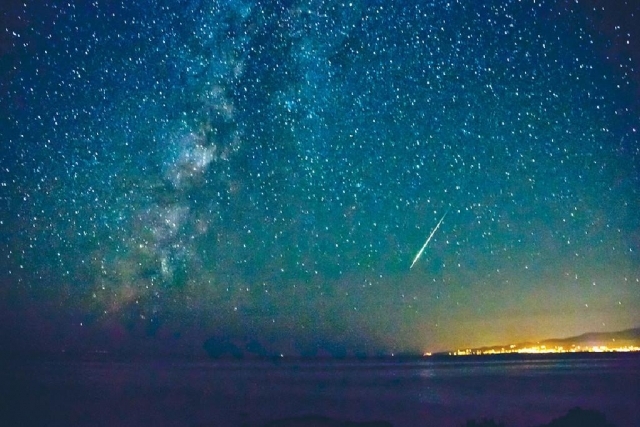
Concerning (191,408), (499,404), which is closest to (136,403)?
(191,408)

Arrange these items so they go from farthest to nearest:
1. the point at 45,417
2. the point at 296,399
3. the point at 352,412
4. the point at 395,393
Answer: the point at 395,393, the point at 296,399, the point at 352,412, the point at 45,417

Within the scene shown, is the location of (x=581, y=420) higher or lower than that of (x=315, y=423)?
lower

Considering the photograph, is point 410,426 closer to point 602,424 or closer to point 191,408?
point 602,424

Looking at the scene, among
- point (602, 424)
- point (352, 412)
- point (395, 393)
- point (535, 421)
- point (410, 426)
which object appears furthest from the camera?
point (395, 393)

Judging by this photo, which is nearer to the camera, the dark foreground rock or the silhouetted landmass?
the silhouetted landmass

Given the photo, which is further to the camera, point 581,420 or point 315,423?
point 315,423

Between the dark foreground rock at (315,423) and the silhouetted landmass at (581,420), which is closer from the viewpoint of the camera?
the silhouetted landmass at (581,420)

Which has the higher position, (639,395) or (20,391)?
(20,391)

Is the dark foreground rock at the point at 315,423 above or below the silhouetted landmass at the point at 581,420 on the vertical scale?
above

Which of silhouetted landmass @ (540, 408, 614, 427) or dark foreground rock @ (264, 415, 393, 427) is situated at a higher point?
dark foreground rock @ (264, 415, 393, 427)

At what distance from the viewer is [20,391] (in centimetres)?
3994

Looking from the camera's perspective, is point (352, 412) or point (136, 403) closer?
point (352, 412)

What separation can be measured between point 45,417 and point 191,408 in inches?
273

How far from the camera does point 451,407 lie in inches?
1184
